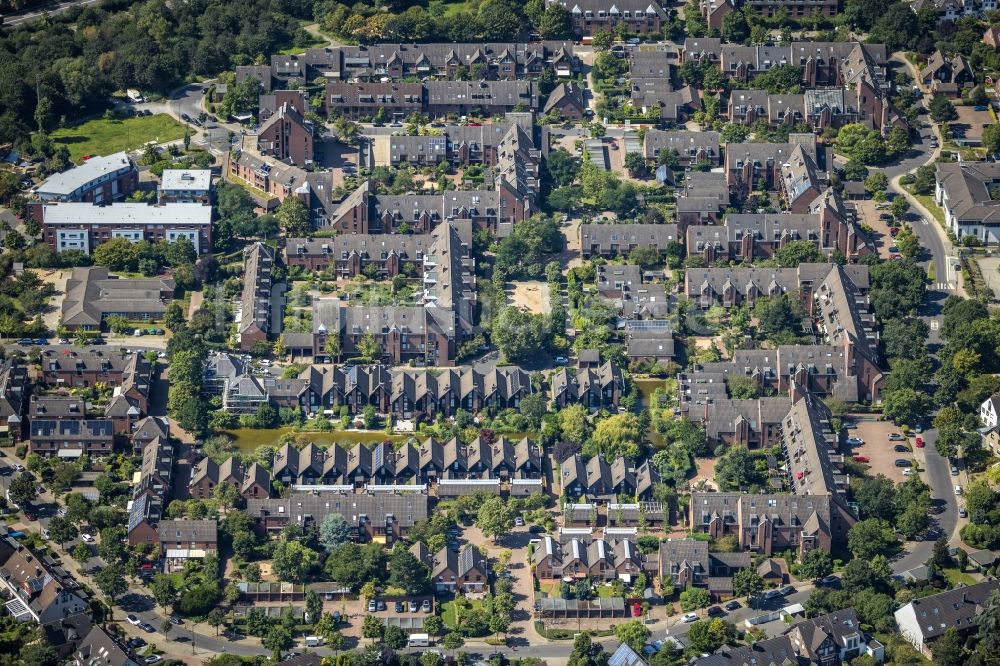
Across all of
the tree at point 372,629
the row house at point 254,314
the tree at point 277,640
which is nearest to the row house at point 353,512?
the tree at point 372,629

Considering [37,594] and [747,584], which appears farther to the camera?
[747,584]

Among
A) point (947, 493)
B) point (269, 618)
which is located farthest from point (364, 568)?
point (947, 493)

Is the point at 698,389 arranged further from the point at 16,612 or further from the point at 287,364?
the point at 16,612

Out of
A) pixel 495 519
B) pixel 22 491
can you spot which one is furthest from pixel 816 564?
pixel 22 491

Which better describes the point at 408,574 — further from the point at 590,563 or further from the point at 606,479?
the point at 606,479

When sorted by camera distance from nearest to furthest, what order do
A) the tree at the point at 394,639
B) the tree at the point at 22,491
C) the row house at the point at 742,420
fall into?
the tree at the point at 394,639 → the tree at the point at 22,491 → the row house at the point at 742,420

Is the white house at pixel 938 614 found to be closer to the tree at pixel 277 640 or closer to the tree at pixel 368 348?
the tree at pixel 277 640

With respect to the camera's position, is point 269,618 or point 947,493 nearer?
point 269,618
